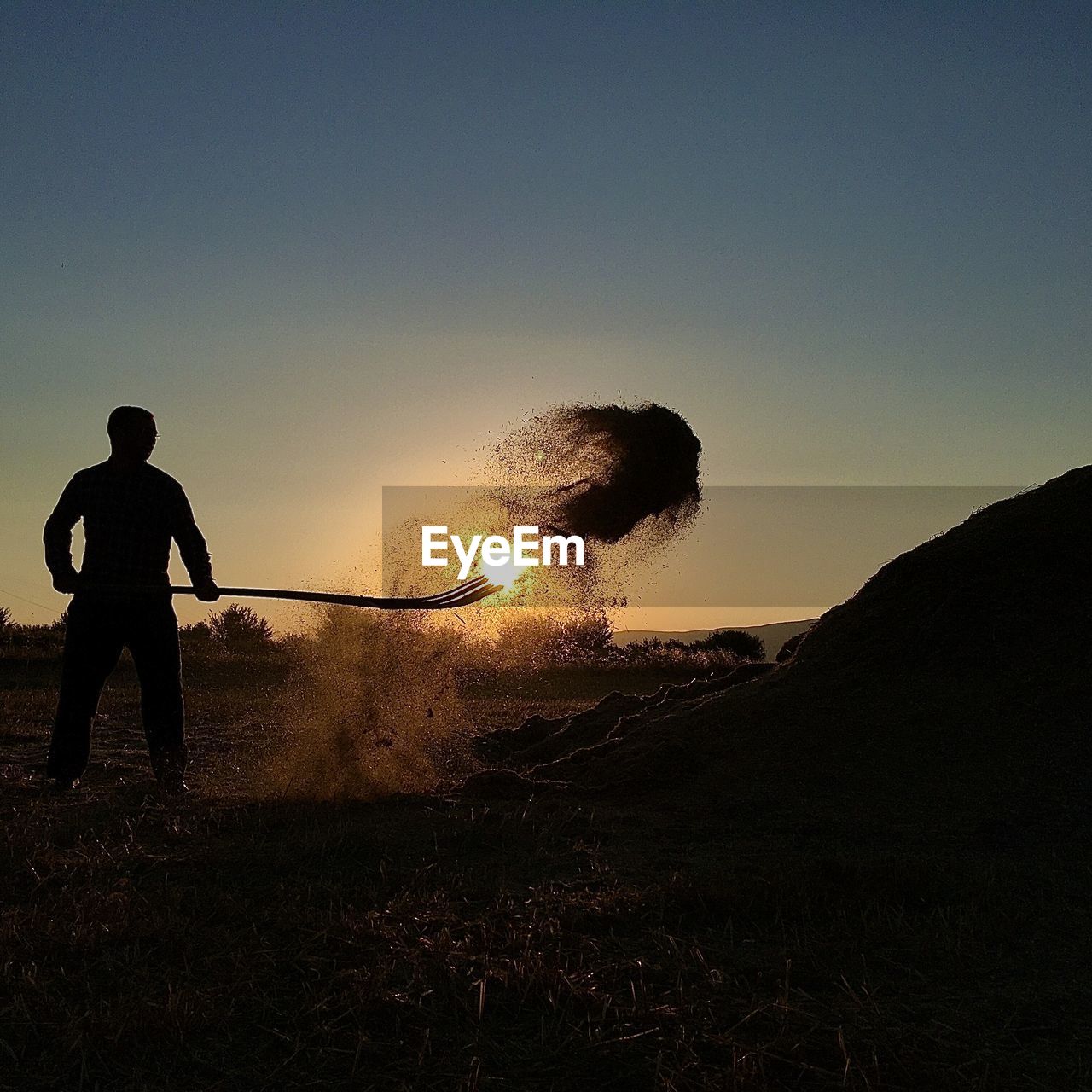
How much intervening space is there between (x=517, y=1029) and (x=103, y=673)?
12.5 ft

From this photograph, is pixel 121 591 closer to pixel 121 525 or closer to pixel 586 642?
pixel 121 525

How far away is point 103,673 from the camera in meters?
5.64

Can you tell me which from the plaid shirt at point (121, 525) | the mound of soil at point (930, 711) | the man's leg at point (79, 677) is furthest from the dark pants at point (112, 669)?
the mound of soil at point (930, 711)

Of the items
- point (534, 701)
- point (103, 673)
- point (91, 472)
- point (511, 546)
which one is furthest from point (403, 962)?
point (534, 701)

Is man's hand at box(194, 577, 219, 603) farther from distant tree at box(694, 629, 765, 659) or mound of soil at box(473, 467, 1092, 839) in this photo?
distant tree at box(694, 629, 765, 659)

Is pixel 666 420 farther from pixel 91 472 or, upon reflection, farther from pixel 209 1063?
pixel 209 1063

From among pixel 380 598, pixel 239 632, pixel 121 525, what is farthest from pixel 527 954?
pixel 239 632

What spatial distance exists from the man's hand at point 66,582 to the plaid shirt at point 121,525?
17 millimetres

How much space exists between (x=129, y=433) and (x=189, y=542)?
0.65 meters

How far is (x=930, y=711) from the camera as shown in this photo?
5680 millimetres

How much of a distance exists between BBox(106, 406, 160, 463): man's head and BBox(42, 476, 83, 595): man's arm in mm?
295

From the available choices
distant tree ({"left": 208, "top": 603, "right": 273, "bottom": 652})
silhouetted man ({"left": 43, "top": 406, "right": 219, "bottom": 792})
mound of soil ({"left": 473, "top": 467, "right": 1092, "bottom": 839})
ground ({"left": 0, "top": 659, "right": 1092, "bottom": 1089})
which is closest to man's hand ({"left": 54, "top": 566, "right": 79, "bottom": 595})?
silhouetted man ({"left": 43, "top": 406, "right": 219, "bottom": 792})

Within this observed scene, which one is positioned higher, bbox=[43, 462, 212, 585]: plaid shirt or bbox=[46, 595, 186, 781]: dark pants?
bbox=[43, 462, 212, 585]: plaid shirt

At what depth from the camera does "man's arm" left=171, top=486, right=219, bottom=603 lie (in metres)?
5.85
